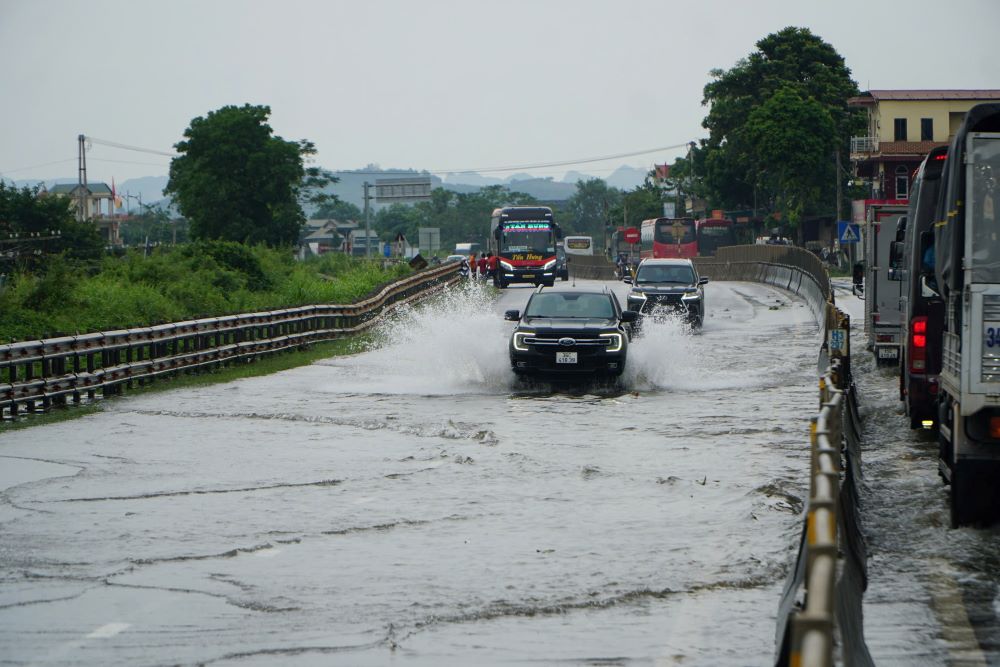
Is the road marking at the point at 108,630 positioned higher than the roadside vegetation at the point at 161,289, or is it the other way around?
the roadside vegetation at the point at 161,289

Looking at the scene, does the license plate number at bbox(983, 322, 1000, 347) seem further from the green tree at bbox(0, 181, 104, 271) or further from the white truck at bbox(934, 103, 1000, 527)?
the green tree at bbox(0, 181, 104, 271)

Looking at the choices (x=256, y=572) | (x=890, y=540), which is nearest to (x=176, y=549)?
(x=256, y=572)

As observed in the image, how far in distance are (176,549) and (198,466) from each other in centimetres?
471

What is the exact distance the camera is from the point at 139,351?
81.5 feet

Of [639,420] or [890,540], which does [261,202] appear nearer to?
[639,420]

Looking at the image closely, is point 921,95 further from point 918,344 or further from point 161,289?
point 918,344

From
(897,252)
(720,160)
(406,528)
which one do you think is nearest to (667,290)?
(897,252)

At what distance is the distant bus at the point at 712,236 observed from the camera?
98.1 meters

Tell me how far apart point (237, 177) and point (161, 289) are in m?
58.7

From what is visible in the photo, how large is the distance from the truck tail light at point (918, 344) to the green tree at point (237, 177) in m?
82.9

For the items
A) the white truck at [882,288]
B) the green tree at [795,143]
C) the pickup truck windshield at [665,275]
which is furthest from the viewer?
the green tree at [795,143]

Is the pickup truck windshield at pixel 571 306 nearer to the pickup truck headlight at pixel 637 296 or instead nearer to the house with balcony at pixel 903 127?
the pickup truck headlight at pixel 637 296

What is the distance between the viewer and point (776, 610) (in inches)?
324

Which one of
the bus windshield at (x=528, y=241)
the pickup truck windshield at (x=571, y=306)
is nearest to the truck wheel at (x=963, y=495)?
the pickup truck windshield at (x=571, y=306)
